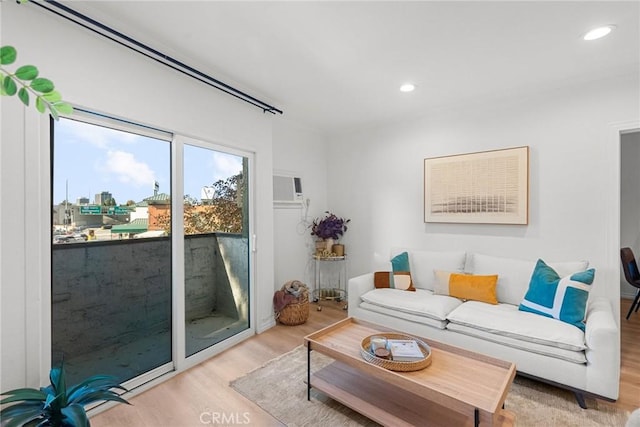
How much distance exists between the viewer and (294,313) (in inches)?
135

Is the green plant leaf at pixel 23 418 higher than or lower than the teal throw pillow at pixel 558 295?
lower

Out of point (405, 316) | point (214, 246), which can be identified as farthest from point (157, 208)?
point (405, 316)

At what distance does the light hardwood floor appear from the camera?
1.92m

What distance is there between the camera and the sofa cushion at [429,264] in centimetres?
323

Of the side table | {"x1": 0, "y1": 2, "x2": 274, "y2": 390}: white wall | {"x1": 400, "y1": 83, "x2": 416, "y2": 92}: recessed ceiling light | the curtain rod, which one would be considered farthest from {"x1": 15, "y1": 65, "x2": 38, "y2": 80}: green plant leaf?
the side table

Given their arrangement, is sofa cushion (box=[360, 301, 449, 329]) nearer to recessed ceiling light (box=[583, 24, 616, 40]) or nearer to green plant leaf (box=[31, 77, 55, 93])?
recessed ceiling light (box=[583, 24, 616, 40])

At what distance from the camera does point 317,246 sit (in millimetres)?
4359

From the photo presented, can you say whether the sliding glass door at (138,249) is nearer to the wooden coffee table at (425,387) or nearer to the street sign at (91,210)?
the street sign at (91,210)

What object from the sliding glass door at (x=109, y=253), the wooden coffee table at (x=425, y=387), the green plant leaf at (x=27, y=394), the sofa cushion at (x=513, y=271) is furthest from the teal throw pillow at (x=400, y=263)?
the green plant leaf at (x=27, y=394)

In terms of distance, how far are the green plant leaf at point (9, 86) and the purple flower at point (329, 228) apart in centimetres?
369

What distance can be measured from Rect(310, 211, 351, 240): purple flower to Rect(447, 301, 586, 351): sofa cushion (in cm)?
197

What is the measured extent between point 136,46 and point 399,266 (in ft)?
10.3

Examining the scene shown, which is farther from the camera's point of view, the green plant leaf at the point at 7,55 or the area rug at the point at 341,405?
the area rug at the point at 341,405

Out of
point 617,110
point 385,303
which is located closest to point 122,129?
point 385,303
